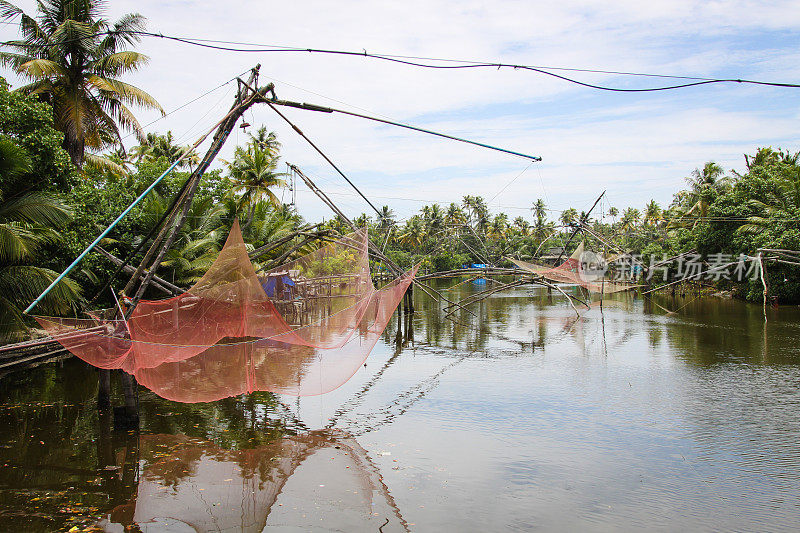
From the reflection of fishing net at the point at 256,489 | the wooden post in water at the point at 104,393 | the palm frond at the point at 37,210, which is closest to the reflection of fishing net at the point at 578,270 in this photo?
the reflection of fishing net at the point at 256,489

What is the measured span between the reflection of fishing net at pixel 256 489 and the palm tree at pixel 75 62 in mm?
7627

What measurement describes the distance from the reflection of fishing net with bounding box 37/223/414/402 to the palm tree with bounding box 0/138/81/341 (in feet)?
5.32

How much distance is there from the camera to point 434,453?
637 cm

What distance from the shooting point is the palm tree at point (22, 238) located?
23.7 feet

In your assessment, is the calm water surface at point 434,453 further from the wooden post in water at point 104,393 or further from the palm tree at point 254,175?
the palm tree at point 254,175

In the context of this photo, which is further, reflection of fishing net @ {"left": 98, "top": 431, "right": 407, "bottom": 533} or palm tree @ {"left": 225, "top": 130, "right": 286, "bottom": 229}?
palm tree @ {"left": 225, "top": 130, "right": 286, "bottom": 229}

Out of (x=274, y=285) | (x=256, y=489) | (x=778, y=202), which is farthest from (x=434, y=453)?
(x=778, y=202)

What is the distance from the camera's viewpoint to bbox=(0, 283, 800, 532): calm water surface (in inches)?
190

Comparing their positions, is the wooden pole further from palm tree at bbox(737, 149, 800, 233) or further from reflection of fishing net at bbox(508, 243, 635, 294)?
palm tree at bbox(737, 149, 800, 233)

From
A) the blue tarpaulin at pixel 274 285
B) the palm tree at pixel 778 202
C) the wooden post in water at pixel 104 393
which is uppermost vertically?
the palm tree at pixel 778 202

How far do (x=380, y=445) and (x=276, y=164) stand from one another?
1504 centimetres

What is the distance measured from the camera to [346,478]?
5.58 meters

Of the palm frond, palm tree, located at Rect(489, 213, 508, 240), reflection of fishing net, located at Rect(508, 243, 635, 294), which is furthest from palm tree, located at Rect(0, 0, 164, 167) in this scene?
palm tree, located at Rect(489, 213, 508, 240)

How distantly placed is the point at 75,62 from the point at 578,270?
45.2ft
